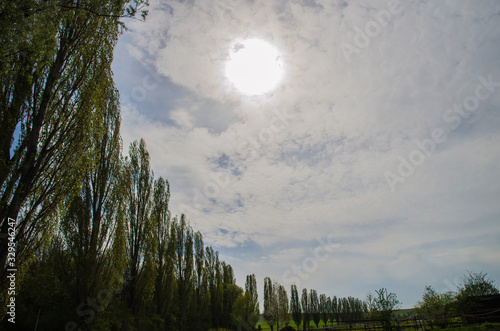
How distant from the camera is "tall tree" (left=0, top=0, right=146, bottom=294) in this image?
185 inches

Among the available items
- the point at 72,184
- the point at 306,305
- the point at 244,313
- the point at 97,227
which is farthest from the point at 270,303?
the point at 72,184

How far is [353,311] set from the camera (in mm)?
77062

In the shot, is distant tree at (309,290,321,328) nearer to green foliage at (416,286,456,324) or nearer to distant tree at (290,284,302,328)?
Answer: distant tree at (290,284,302,328)

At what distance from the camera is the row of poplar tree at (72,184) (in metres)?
5.28

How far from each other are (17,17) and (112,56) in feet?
13.9

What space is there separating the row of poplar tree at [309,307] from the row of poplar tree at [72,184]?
17593 mm

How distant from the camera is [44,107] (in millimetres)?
6070

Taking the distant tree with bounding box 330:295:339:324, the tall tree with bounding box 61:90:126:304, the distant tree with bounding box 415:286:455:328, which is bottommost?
the distant tree with bounding box 330:295:339:324

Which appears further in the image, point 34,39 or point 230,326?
point 230,326

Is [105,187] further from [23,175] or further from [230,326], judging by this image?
[230,326]

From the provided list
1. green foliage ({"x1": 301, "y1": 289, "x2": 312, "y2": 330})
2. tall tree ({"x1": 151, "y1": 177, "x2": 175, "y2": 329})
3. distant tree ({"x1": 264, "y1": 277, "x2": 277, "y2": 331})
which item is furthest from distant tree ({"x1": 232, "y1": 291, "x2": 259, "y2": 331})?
green foliage ({"x1": 301, "y1": 289, "x2": 312, "y2": 330})

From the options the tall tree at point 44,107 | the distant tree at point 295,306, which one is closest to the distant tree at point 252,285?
the distant tree at point 295,306

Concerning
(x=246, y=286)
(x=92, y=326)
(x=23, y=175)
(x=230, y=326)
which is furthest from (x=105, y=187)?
(x=246, y=286)

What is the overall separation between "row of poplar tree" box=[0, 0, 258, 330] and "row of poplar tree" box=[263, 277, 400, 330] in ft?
57.7
